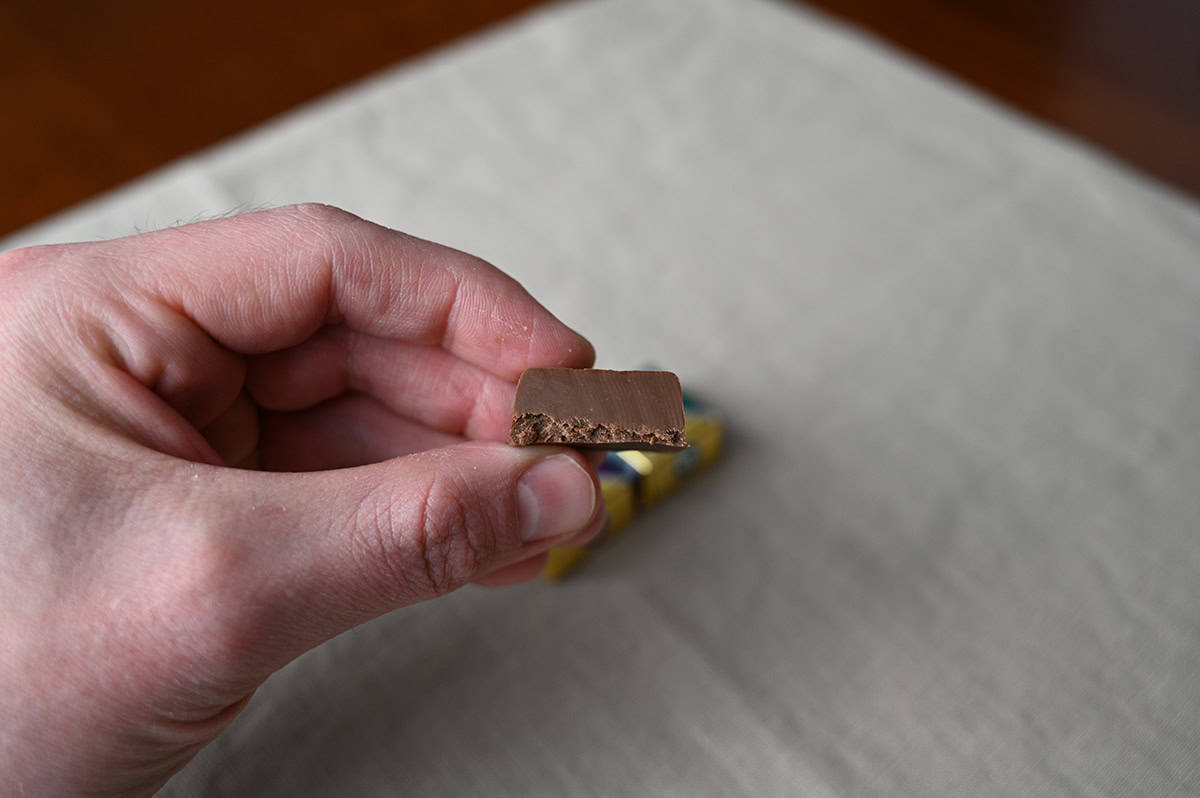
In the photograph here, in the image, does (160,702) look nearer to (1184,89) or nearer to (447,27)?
(447,27)

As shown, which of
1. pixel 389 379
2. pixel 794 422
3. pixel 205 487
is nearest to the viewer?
pixel 205 487

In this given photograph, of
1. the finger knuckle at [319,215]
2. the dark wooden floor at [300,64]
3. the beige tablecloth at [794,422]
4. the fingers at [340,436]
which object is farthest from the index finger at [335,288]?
the dark wooden floor at [300,64]

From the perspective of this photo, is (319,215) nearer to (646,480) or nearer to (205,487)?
(205,487)

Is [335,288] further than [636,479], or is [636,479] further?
[636,479]

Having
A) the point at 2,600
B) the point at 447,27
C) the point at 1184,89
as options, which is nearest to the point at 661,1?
the point at 447,27

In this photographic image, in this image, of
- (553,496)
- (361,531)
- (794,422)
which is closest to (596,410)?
(553,496)

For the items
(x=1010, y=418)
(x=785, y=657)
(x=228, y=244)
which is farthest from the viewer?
(x=1010, y=418)

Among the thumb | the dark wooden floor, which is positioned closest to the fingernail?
the thumb
